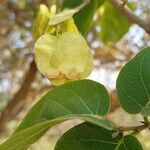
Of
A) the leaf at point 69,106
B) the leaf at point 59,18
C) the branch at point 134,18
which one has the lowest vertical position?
the branch at point 134,18

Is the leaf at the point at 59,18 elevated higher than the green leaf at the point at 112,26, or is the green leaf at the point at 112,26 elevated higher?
the leaf at the point at 59,18

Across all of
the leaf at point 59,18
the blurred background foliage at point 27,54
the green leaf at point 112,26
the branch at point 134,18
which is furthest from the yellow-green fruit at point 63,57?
the blurred background foliage at point 27,54

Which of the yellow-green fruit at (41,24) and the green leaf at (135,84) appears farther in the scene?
the yellow-green fruit at (41,24)

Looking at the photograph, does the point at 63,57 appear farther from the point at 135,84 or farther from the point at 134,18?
the point at 134,18

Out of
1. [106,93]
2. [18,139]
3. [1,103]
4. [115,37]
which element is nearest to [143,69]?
[106,93]

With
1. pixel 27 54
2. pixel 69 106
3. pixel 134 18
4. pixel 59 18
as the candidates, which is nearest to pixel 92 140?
pixel 69 106

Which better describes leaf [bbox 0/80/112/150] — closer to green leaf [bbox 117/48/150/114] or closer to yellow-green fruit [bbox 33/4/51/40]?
green leaf [bbox 117/48/150/114]

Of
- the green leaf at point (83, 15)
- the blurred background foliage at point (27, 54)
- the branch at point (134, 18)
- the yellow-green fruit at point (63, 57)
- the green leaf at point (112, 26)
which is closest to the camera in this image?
the yellow-green fruit at point (63, 57)

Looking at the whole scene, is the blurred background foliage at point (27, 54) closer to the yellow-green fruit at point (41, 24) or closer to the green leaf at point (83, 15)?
the green leaf at point (83, 15)
